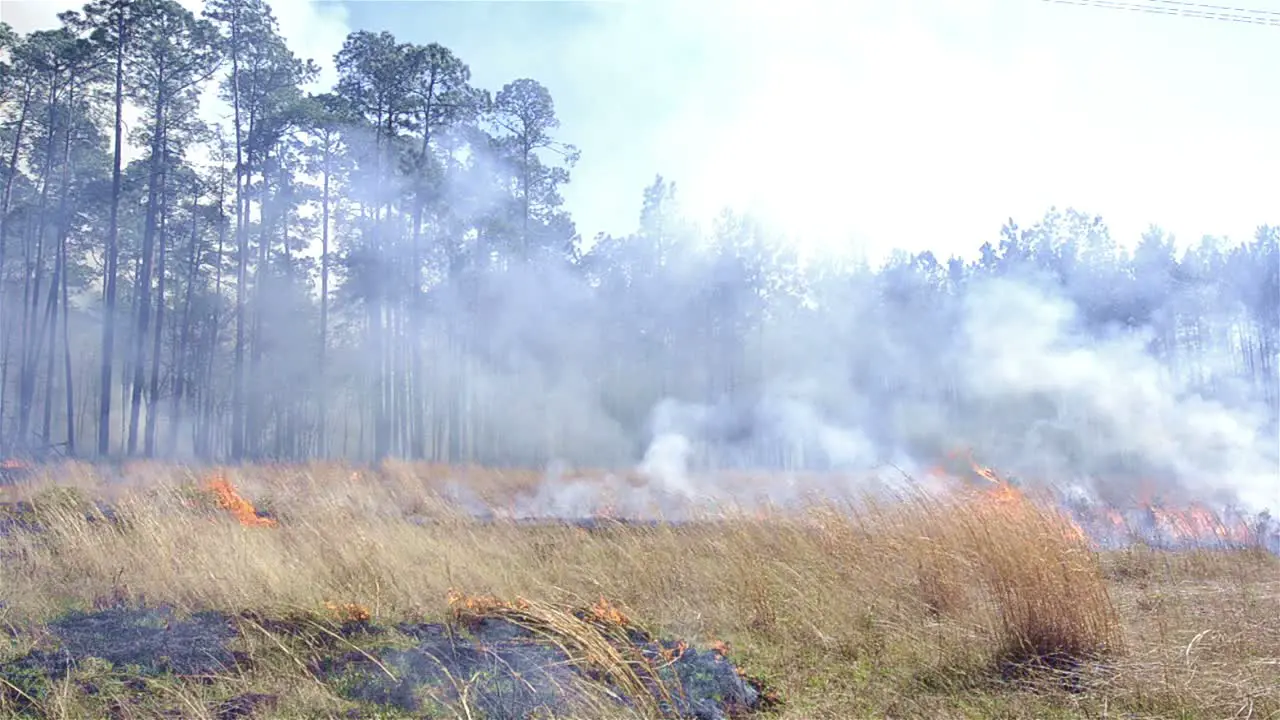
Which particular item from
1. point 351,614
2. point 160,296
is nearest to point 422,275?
point 160,296

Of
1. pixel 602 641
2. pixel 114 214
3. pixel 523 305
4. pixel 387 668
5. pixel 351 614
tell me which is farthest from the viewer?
pixel 523 305

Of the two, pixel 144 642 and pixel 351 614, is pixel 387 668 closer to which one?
pixel 351 614

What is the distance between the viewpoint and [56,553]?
7.39 metres

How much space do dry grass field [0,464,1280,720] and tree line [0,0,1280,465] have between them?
65.1 feet

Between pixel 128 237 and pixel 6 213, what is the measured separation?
4.82 meters

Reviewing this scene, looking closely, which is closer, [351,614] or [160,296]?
[351,614]

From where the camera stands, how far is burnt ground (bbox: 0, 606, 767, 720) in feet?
11.7

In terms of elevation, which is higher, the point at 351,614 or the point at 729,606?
the point at 351,614

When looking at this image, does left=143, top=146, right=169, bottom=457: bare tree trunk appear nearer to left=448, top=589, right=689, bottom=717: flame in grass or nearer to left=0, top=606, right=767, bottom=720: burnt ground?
left=0, top=606, right=767, bottom=720: burnt ground

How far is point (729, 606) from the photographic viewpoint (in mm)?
5691

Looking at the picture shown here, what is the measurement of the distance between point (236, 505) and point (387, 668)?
8.78 metres

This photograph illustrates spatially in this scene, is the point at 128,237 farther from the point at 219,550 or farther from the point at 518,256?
the point at 219,550

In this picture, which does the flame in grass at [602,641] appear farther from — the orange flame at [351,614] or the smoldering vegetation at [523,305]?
the smoldering vegetation at [523,305]

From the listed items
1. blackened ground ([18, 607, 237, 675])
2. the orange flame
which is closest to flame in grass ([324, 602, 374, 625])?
the orange flame
